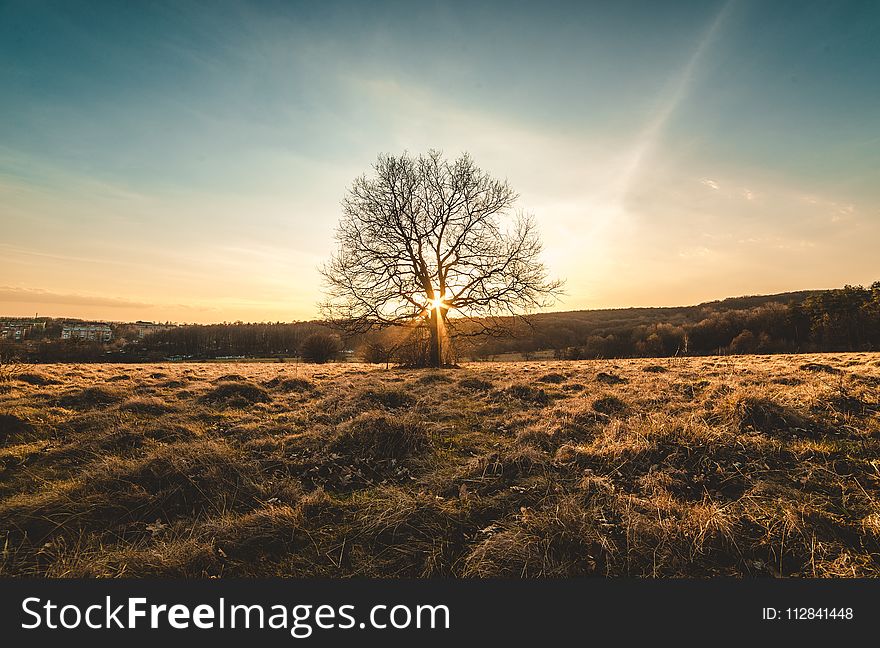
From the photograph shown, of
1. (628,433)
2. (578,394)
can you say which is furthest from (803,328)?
(628,433)

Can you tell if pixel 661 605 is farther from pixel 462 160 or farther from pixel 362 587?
pixel 462 160

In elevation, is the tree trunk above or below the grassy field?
above

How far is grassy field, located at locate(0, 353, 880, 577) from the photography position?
9.66 ft

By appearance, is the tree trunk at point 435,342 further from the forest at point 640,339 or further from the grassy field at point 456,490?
the grassy field at point 456,490

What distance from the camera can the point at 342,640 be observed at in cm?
248

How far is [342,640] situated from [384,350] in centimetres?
2369

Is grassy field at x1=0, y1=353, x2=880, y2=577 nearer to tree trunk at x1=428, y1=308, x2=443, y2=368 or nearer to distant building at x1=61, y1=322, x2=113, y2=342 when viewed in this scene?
tree trunk at x1=428, y1=308, x2=443, y2=368

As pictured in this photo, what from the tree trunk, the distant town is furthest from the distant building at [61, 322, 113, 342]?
the tree trunk

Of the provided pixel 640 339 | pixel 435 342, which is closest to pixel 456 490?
pixel 435 342

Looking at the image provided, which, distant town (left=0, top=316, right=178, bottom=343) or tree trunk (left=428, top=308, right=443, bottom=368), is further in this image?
distant town (left=0, top=316, right=178, bottom=343)

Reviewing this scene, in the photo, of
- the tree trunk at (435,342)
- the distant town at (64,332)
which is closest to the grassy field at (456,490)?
the tree trunk at (435,342)

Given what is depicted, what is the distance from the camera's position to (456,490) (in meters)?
→ 4.25

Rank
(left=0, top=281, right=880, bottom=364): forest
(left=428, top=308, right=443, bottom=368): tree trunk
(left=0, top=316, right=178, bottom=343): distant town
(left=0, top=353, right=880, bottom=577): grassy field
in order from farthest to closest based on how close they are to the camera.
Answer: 1. (left=0, top=316, right=178, bottom=343): distant town
2. (left=0, top=281, right=880, bottom=364): forest
3. (left=428, top=308, right=443, bottom=368): tree trunk
4. (left=0, top=353, right=880, bottom=577): grassy field

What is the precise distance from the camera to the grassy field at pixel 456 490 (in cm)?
295
